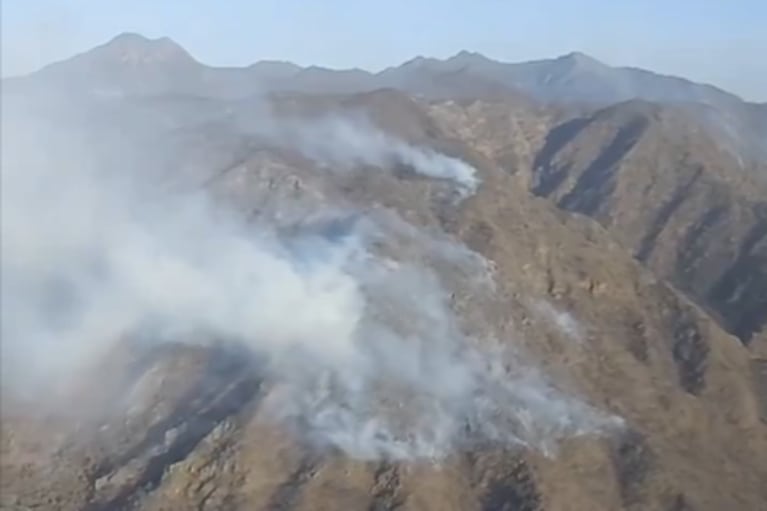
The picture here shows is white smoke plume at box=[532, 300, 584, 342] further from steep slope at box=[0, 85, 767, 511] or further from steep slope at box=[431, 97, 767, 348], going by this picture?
steep slope at box=[431, 97, 767, 348]

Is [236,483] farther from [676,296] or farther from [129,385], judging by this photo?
[676,296]

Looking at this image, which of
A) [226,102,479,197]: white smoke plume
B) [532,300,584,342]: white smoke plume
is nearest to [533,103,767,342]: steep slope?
[226,102,479,197]: white smoke plume

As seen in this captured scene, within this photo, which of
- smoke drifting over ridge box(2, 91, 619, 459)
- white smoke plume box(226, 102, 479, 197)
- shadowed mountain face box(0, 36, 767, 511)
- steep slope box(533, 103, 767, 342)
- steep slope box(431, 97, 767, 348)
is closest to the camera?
shadowed mountain face box(0, 36, 767, 511)

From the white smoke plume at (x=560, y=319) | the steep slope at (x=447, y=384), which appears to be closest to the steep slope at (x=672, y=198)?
the steep slope at (x=447, y=384)

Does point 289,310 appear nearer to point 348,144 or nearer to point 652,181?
point 348,144

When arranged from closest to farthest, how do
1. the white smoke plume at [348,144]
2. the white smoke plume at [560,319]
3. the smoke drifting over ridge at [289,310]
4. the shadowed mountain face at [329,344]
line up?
the shadowed mountain face at [329,344], the smoke drifting over ridge at [289,310], the white smoke plume at [560,319], the white smoke plume at [348,144]

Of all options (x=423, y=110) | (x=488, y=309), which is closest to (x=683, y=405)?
(x=488, y=309)

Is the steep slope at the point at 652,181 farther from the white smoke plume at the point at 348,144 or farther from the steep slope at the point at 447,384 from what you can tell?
the steep slope at the point at 447,384
